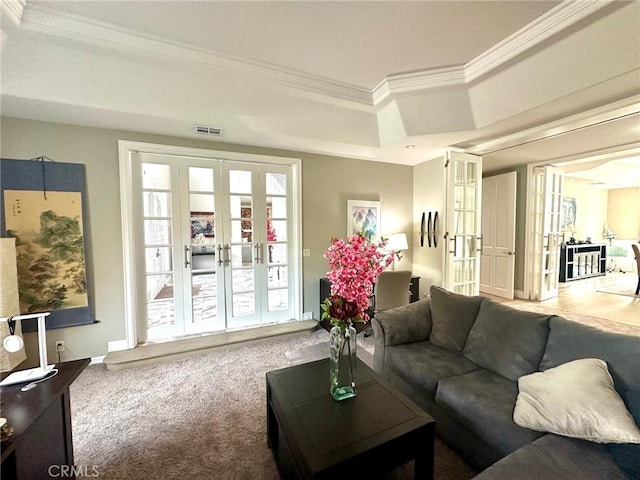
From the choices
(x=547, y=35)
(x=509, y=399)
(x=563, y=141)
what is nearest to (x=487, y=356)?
(x=509, y=399)

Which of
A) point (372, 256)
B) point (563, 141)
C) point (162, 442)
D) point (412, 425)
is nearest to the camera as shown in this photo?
point (412, 425)

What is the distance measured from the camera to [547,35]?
201 cm

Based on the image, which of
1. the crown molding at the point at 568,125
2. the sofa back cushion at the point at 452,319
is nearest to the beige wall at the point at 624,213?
the crown molding at the point at 568,125

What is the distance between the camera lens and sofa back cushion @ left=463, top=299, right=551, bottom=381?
167 cm

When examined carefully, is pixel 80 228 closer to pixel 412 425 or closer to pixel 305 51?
pixel 305 51

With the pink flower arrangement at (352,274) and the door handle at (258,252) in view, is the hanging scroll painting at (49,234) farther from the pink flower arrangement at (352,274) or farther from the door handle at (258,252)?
the pink flower arrangement at (352,274)

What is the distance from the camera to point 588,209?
773cm

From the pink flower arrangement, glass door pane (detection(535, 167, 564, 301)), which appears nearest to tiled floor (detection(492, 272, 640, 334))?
glass door pane (detection(535, 167, 564, 301))

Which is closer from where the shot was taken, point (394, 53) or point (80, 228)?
point (394, 53)

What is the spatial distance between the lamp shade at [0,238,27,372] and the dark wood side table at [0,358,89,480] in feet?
4.77

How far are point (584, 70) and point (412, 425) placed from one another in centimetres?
302

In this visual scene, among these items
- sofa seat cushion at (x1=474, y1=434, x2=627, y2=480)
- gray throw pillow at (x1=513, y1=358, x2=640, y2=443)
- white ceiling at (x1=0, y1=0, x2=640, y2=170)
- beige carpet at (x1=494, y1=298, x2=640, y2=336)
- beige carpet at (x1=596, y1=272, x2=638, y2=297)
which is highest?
white ceiling at (x1=0, y1=0, x2=640, y2=170)

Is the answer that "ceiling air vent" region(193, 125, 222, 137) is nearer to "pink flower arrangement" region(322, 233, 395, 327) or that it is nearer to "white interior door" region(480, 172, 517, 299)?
"pink flower arrangement" region(322, 233, 395, 327)

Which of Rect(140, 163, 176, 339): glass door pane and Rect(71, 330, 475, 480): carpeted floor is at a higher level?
Rect(140, 163, 176, 339): glass door pane
